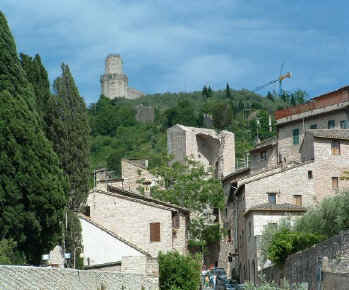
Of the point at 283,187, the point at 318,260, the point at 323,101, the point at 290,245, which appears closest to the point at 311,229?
the point at 290,245

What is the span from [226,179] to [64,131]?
38889 mm

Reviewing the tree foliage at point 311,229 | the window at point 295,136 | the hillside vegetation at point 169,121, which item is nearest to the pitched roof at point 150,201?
the tree foliage at point 311,229

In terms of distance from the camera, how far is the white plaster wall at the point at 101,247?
1588 inches

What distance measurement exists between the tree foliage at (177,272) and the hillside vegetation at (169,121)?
47.8 meters

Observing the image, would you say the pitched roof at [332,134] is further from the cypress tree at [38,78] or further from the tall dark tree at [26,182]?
the tall dark tree at [26,182]

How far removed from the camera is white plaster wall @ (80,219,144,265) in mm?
40344

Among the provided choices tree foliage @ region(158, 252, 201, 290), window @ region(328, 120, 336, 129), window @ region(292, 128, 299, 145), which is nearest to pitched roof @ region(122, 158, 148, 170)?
window @ region(292, 128, 299, 145)

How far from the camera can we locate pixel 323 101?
6850cm

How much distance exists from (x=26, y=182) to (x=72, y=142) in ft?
36.7

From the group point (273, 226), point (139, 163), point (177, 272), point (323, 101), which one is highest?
point (323, 101)

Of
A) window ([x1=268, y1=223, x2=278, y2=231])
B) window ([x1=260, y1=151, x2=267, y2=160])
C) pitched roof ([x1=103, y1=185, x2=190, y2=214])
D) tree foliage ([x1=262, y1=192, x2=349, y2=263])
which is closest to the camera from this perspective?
tree foliage ([x1=262, y1=192, x2=349, y2=263])

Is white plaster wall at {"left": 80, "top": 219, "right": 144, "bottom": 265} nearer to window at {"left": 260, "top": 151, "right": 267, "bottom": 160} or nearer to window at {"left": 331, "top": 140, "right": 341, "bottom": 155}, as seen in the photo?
window at {"left": 331, "top": 140, "right": 341, "bottom": 155}

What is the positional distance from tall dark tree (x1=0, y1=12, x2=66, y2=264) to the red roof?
41.5 metres

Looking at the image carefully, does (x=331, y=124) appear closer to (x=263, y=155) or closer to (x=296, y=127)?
(x=296, y=127)
